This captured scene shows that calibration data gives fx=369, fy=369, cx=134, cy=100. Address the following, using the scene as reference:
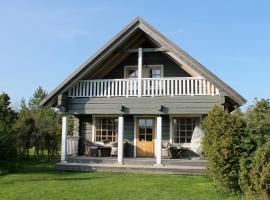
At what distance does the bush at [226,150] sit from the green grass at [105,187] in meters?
0.46

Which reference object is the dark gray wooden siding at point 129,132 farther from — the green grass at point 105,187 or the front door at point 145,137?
the green grass at point 105,187

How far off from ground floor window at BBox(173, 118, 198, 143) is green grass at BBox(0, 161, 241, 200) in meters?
4.08

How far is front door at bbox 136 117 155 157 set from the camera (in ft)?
57.7

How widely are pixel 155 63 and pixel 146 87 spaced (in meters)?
2.57

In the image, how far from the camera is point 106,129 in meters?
18.2

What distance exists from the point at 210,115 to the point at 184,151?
677cm

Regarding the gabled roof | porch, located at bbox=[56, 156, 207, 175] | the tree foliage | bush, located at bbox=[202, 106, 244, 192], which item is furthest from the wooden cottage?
bush, located at bbox=[202, 106, 244, 192]

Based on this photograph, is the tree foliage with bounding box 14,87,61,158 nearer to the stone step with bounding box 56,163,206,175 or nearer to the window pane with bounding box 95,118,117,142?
the window pane with bounding box 95,118,117,142

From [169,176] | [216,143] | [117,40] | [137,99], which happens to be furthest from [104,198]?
[117,40]

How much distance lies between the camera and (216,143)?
9.99 metres

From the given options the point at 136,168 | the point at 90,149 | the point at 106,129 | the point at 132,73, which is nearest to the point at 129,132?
the point at 106,129

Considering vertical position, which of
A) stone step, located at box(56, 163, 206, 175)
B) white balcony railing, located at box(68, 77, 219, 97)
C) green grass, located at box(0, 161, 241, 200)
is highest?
white balcony railing, located at box(68, 77, 219, 97)

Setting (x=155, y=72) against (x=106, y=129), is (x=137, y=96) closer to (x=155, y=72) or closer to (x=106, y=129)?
(x=155, y=72)

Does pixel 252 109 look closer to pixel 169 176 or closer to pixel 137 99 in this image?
pixel 169 176
